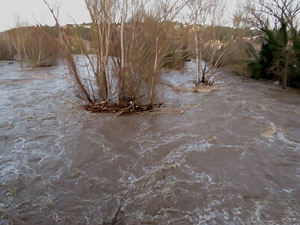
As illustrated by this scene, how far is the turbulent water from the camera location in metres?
3.98

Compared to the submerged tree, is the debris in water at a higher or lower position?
lower

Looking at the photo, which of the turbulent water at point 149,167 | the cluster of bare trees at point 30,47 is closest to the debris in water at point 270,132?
the turbulent water at point 149,167

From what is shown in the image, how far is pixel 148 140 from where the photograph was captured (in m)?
6.95

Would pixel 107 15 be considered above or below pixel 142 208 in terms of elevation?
above

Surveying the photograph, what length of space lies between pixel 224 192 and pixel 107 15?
660cm

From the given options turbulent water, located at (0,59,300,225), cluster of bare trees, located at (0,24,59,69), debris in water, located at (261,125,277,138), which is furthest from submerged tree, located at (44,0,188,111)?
cluster of bare trees, located at (0,24,59,69)

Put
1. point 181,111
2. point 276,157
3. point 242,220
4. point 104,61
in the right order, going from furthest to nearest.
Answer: point 181,111, point 104,61, point 276,157, point 242,220

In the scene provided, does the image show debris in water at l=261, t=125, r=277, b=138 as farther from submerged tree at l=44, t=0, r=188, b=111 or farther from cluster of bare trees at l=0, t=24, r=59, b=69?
cluster of bare trees at l=0, t=24, r=59, b=69

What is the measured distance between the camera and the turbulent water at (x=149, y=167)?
13.0 ft

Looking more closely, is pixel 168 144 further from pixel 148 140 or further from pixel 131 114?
pixel 131 114

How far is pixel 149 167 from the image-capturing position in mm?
5398

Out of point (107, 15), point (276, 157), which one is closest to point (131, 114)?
point (107, 15)

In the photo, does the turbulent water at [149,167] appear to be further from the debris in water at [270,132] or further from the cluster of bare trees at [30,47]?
the cluster of bare trees at [30,47]

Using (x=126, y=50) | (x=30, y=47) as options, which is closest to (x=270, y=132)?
(x=126, y=50)
